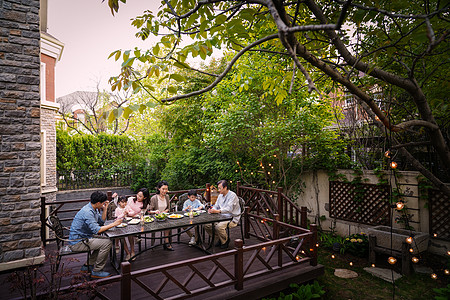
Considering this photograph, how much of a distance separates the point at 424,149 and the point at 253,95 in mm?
5105

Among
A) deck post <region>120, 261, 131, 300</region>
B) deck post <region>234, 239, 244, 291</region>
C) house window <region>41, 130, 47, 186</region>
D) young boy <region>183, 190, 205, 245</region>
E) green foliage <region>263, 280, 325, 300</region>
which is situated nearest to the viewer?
deck post <region>120, 261, 131, 300</region>

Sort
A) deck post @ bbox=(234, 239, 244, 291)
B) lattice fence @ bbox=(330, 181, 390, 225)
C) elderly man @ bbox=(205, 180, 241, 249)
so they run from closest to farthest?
deck post @ bbox=(234, 239, 244, 291), elderly man @ bbox=(205, 180, 241, 249), lattice fence @ bbox=(330, 181, 390, 225)

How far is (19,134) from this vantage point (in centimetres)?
425

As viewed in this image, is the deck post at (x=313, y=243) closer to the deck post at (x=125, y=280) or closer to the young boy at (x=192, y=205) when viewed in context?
the young boy at (x=192, y=205)

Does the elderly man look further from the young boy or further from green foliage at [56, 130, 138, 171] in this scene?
green foliage at [56, 130, 138, 171]

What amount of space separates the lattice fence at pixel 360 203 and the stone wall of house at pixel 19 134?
24.3 feet

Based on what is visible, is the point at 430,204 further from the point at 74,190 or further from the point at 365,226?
the point at 74,190

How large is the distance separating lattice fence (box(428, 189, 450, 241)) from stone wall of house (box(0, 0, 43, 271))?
7989 millimetres

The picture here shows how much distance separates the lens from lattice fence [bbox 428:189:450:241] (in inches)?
225

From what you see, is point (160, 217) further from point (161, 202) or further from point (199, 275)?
point (199, 275)

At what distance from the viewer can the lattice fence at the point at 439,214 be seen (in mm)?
5707

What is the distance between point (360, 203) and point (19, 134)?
8.00m

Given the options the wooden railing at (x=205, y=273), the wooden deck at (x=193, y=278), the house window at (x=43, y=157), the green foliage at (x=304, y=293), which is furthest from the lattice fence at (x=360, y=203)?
the house window at (x=43, y=157)

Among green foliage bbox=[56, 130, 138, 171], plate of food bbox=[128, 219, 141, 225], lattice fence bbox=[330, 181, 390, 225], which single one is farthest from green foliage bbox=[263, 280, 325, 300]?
green foliage bbox=[56, 130, 138, 171]
